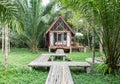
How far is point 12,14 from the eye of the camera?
14.0 feet

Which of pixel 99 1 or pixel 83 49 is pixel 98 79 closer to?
pixel 99 1

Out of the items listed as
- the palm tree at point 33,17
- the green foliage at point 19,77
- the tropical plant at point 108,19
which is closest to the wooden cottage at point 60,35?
the palm tree at point 33,17

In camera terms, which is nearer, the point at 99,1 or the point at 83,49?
the point at 99,1

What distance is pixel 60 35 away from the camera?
19797 mm

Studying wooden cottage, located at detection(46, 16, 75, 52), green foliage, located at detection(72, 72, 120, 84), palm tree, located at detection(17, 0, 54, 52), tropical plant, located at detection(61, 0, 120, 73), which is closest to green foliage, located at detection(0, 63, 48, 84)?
green foliage, located at detection(72, 72, 120, 84)

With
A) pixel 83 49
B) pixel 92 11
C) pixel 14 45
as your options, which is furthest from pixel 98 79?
pixel 14 45

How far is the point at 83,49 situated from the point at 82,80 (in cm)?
1253

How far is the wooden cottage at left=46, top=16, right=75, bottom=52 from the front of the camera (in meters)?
19.4

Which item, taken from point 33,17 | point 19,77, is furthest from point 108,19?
point 33,17

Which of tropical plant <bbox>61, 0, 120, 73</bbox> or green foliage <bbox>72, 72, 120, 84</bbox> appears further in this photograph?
tropical plant <bbox>61, 0, 120, 73</bbox>

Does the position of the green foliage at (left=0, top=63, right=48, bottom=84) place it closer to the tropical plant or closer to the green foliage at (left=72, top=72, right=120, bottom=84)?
the green foliage at (left=72, top=72, right=120, bottom=84)

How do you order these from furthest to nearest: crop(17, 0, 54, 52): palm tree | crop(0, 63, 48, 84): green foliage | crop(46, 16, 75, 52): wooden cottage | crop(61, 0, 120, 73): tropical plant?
crop(46, 16, 75, 52): wooden cottage
crop(17, 0, 54, 52): palm tree
crop(61, 0, 120, 73): tropical plant
crop(0, 63, 48, 84): green foliage

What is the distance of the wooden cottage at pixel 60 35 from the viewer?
63.6ft

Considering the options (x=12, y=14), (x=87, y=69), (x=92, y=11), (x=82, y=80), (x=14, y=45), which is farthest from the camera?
(x=14, y=45)
